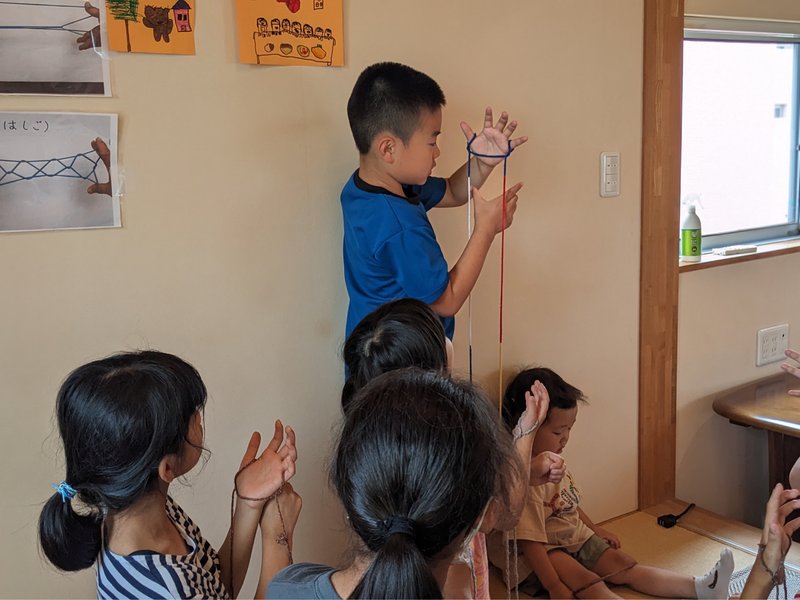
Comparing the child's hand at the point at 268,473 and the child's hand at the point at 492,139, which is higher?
the child's hand at the point at 492,139

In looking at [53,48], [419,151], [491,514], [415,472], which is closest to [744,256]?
[419,151]

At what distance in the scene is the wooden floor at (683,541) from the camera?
1830 mm

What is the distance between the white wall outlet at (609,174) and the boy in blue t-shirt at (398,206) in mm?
491

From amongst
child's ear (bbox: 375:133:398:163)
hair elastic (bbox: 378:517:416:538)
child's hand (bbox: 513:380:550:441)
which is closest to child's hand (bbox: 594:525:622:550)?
child's hand (bbox: 513:380:550:441)

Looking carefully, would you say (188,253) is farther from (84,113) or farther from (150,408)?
(150,408)

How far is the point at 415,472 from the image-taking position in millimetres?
885

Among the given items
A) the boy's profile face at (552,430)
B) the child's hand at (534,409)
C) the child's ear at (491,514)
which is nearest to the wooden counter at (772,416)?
the boy's profile face at (552,430)

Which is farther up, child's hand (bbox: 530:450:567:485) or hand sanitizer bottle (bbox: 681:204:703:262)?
hand sanitizer bottle (bbox: 681:204:703:262)

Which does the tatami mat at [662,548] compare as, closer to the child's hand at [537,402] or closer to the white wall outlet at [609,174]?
the child's hand at [537,402]

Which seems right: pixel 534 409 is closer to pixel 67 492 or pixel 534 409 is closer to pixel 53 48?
pixel 67 492

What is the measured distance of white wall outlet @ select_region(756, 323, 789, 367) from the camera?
246cm

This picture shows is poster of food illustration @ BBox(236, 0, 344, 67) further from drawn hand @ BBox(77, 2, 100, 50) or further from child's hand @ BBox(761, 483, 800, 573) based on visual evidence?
child's hand @ BBox(761, 483, 800, 573)

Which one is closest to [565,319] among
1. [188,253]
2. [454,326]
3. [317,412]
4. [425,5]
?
[454,326]

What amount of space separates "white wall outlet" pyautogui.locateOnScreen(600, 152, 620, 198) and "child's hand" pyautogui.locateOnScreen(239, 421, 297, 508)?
110cm
